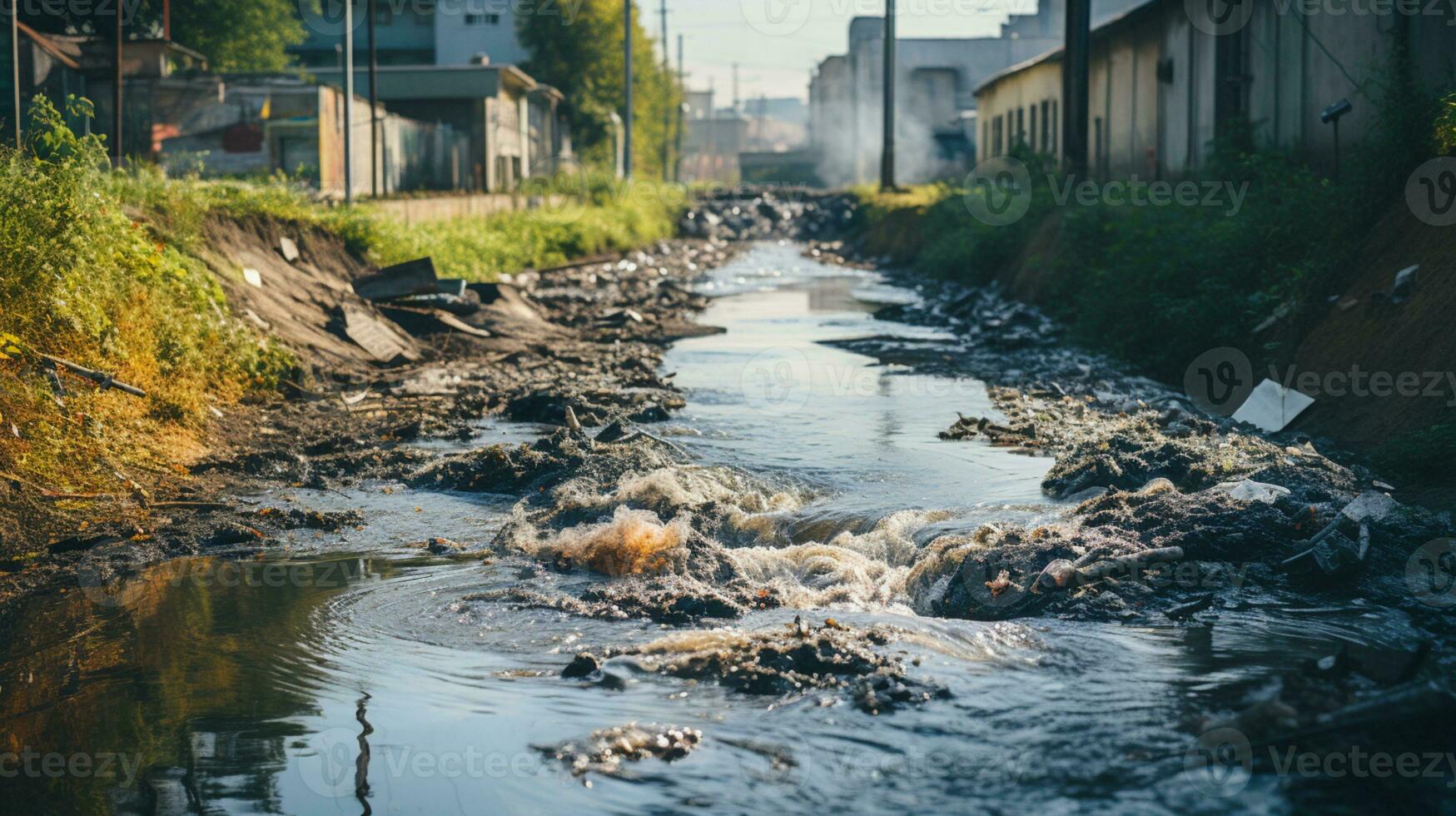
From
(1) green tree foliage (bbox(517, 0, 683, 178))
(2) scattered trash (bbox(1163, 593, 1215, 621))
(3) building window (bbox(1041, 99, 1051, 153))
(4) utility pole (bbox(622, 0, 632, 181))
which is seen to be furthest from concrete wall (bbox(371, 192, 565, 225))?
(1) green tree foliage (bbox(517, 0, 683, 178))

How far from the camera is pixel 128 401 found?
7.78 metres

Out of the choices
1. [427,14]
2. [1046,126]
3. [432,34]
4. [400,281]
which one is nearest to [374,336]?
[400,281]

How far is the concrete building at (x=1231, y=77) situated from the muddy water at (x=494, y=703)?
6409mm

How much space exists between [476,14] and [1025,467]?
4702 centimetres

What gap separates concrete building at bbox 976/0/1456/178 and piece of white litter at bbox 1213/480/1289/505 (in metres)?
4.41

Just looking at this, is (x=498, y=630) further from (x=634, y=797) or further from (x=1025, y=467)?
(x=1025, y=467)

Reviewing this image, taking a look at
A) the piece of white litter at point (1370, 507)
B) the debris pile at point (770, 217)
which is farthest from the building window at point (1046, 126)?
the piece of white litter at point (1370, 507)

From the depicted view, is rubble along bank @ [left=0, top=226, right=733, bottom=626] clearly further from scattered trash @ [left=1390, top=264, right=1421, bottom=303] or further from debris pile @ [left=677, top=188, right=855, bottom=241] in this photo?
debris pile @ [left=677, top=188, right=855, bottom=241]

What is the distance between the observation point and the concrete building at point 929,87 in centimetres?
5038

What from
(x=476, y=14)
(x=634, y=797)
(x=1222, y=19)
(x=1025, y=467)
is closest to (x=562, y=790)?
(x=634, y=797)

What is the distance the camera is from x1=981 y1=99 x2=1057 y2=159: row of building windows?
89.0ft

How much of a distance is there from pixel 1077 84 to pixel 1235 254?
284 inches

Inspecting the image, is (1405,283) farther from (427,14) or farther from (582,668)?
(427,14)

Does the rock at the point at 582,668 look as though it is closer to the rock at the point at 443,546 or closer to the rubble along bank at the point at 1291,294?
the rock at the point at 443,546
